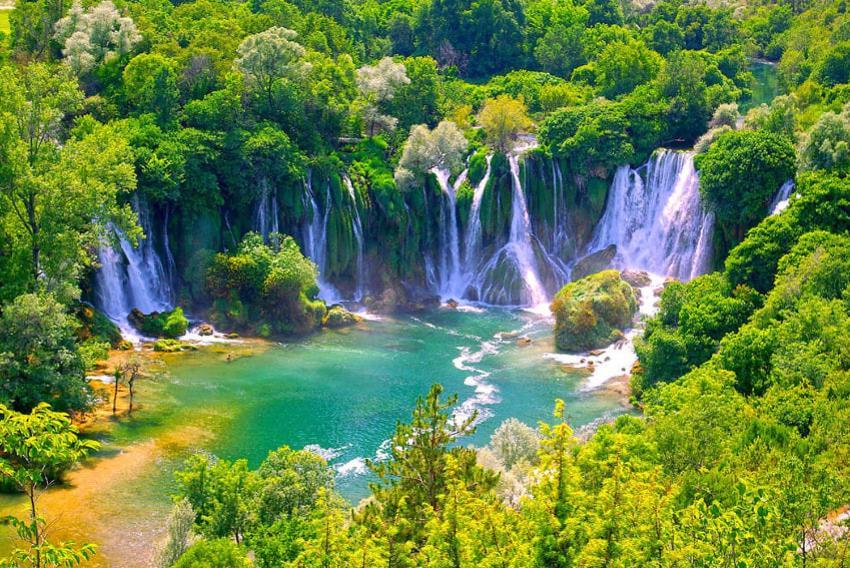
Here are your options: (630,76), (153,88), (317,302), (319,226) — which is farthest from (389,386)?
(630,76)

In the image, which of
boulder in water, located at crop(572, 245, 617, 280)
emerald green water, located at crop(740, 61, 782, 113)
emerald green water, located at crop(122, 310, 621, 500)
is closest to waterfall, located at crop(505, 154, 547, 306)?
boulder in water, located at crop(572, 245, 617, 280)

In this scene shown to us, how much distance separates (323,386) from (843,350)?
84.3ft

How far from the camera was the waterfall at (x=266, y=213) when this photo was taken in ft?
208

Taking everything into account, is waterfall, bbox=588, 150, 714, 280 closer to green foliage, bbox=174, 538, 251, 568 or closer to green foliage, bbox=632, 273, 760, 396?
green foliage, bbox=632, 273, 760, 396

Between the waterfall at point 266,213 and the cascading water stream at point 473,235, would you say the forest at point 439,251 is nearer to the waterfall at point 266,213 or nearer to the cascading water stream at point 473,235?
the waterfall at point 266,213

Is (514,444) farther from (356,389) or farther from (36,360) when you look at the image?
(36,360)

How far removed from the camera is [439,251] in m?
69.0

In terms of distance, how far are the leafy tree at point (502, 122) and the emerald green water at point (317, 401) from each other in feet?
50.7

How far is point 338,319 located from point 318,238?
23.1ft

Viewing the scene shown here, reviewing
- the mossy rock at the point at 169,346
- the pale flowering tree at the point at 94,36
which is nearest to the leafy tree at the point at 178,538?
the mossy rock at the point at 169,346

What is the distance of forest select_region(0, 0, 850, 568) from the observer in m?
23.7

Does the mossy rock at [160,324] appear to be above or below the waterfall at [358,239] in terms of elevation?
below

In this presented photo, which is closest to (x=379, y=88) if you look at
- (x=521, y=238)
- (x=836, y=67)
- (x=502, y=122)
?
(x=502, y=122)

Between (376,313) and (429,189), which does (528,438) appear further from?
(429,189)
